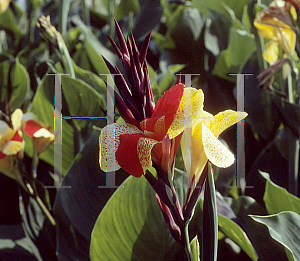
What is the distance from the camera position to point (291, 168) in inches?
25.0

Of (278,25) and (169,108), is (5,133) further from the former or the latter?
(278,25)

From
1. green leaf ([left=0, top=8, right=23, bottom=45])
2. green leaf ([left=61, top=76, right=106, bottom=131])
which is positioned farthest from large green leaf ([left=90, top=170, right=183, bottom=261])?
green leaf ([left=0, top=8, right=23, bottom=45])

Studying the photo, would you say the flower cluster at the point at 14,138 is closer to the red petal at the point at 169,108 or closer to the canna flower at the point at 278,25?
the red petal at the point at 169,108

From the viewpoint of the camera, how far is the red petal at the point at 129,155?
0.25 metres

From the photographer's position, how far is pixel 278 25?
0.60 meters

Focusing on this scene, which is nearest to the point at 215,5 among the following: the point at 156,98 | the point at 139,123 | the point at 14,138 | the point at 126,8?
the point at 126,8

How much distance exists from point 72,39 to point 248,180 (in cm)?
65

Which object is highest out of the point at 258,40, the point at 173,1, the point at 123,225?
the point at 173,1

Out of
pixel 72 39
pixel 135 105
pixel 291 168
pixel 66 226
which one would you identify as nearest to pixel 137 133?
pixel 135 105

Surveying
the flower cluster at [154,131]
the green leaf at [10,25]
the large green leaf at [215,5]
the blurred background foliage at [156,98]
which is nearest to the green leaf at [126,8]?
the blurred background foliage at [156,98]

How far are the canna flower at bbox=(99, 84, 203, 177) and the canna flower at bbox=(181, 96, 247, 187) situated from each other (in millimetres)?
17

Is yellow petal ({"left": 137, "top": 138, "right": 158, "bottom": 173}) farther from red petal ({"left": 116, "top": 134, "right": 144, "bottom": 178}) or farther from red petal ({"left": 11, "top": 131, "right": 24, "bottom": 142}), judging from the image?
red petal ({"left": 11, "top": 131, "right": 24, "bottom": 142})

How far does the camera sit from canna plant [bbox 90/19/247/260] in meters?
0.25

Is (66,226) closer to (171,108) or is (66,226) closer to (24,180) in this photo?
(24,180)
